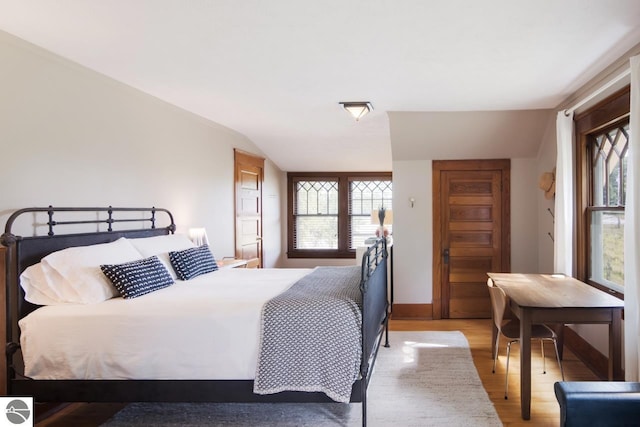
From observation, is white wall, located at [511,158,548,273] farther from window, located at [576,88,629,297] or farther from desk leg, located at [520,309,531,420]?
desk leg, located at [520,309,531,420]

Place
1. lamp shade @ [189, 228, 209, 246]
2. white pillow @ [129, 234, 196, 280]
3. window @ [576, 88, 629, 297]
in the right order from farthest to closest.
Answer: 1. lamp shade @ [189, 228, 209, 246]
2. white pillow @ [129, 234, 196, 280]
3. window @ [576, 88, 629, 297]

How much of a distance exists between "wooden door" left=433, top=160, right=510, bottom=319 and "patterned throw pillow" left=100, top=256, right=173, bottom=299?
11.0 feet

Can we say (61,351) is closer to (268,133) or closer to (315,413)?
(315,413)

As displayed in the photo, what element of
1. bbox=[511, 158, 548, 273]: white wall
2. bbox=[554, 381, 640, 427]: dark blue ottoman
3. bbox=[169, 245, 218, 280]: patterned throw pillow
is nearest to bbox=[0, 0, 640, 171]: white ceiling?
bbox=[511, 158, 548, 273]: white wall

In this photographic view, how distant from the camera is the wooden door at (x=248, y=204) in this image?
5742mm

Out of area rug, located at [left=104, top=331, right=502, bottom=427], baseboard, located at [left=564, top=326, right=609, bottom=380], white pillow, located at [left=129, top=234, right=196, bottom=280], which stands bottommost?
area rug, located at [left=104, top=331, right=502, bottom=427]

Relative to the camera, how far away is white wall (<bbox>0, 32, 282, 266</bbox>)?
2.69 metres

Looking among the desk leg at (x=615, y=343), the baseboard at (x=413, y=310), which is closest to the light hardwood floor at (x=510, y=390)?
the desk leg at (x=615, y=343)

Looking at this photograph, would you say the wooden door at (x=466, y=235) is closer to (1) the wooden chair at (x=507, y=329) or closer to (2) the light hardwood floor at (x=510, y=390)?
(2) the light hardwood floor at (x=510, y=390)

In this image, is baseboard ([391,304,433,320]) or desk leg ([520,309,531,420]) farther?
baseboard ([391,304,433,320])

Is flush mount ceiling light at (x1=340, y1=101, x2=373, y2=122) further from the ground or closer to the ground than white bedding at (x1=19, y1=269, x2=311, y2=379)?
further from the ground

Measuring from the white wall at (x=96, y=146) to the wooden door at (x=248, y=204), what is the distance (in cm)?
47

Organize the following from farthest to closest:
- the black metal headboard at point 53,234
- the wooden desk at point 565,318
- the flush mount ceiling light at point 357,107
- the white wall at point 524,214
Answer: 1. the white wall at point 524,214
2. the flush mount ceiling light at point 357,107
3. the wooden desk at point 565,318
4. the black metal headboard at point 53,234

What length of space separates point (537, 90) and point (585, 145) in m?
0.64
